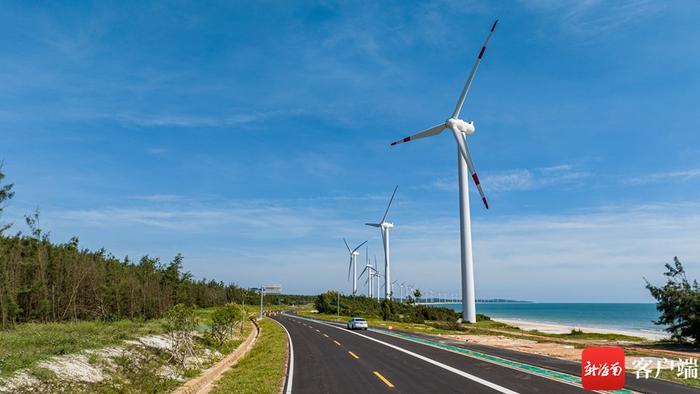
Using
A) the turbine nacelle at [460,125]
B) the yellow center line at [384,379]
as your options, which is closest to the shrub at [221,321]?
the yellow center line at [384,379]

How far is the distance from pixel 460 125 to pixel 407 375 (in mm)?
42006

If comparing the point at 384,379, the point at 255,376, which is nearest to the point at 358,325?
the point at 255,376

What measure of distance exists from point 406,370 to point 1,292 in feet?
76.8

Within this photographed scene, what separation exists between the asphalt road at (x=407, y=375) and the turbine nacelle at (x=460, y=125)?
3405 centimetres

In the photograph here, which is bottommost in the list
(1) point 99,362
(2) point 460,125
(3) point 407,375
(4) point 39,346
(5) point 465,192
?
(3) point 407,375

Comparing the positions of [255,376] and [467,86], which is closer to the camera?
[255,376]

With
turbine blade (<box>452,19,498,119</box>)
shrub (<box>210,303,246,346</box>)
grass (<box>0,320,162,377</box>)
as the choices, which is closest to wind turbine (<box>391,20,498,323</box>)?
turbine blade (<box>452,19,498,119</box>)

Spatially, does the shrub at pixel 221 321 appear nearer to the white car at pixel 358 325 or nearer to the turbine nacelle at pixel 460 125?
the white car at pixel 358 325

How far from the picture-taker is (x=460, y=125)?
5503cm

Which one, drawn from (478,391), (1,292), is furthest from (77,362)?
(1,292)

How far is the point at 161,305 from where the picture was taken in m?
48.9

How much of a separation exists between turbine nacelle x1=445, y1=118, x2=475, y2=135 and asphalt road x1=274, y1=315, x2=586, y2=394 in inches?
1341

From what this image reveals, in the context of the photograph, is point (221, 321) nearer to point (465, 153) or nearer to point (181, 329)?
point (181, 329)

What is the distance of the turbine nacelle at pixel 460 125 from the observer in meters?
54.6
